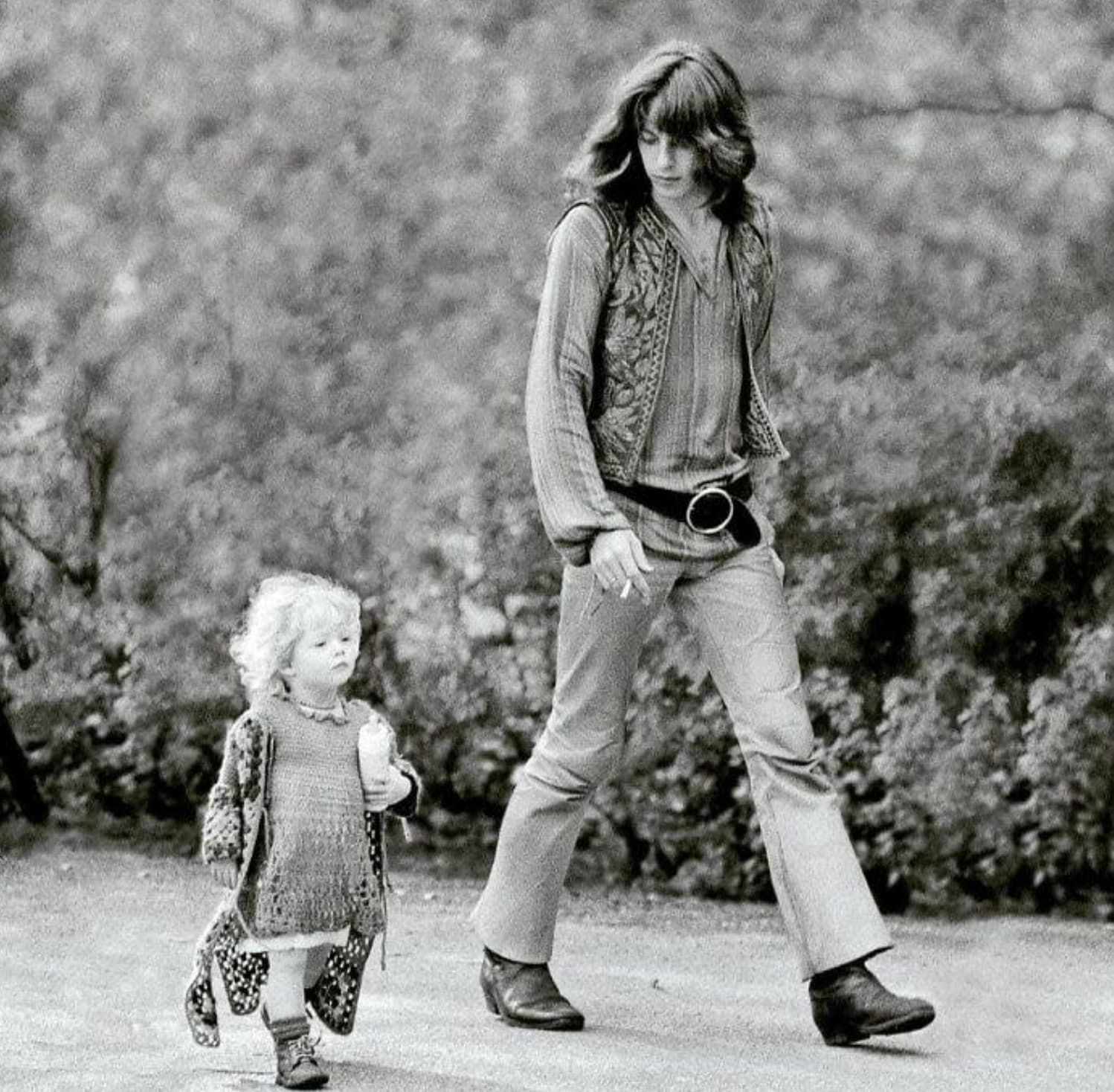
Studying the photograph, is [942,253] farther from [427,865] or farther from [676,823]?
[427,865]

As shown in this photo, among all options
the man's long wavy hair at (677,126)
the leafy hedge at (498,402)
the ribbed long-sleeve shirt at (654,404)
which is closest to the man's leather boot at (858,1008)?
the ribbed long-sleeve shirt at (654,404)

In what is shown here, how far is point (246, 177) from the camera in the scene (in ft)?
24.5

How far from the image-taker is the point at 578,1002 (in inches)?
200

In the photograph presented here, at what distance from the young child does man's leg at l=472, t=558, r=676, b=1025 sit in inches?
18.4

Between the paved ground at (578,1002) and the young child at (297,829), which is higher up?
the young child at (297,829)

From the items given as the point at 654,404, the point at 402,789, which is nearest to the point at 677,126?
the point at 654,404

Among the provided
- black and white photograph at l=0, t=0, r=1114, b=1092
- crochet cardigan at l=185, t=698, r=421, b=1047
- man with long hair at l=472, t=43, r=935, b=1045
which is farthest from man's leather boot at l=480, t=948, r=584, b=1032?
crochet cardigan at l=185, t=698, r=421, b=1047

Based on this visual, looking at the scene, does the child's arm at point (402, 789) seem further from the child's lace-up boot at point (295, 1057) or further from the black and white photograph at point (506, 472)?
the black and white photograph at point (506, 472)

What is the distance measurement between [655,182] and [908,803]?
2787 millimetres

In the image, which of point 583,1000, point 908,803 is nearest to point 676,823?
point 908,803

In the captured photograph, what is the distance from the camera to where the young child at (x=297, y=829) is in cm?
403

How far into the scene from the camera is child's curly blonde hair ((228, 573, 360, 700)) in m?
4.14

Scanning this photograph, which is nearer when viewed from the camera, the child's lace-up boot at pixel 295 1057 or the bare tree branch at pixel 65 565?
the child's lace-up boot at pixel 295 1057

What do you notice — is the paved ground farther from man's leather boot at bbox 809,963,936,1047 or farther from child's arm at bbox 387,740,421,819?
child's arm at bbox 387,740,421,819
